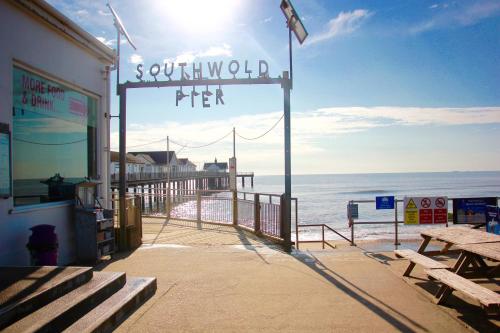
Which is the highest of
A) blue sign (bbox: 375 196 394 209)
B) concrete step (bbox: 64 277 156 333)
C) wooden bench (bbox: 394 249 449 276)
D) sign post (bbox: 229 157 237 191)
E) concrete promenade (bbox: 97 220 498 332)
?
sign post (bbox: 229 157 237 191)

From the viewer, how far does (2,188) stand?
613 centimetres

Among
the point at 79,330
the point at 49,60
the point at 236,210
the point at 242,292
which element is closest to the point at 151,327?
the point at 79,330

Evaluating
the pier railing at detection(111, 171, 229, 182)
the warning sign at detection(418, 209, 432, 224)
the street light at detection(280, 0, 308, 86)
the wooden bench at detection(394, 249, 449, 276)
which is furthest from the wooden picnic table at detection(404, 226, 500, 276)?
the pier railing at detection(111, 171, 229, 182)

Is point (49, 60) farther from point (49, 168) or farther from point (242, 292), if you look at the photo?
point (242, 292)

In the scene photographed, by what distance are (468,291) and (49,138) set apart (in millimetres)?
7461

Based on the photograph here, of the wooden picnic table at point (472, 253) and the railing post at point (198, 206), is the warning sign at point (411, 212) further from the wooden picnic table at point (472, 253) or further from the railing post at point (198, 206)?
the railing post at point (198, 206)

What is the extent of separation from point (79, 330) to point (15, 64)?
457 cm

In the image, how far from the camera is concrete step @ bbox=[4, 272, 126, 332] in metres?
3.89

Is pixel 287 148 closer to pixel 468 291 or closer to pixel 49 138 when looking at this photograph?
pixel 49 138

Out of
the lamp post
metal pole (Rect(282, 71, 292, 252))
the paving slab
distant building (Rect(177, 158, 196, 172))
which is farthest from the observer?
distant building (Rect(177, 158, 196, 172))

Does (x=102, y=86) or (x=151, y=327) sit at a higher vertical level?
(x=102, y=86)

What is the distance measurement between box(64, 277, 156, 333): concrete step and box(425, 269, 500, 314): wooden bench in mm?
3779

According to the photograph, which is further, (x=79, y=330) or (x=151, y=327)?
(x=151, y=327)

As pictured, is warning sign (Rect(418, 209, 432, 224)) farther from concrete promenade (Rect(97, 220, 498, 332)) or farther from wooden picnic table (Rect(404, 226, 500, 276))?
wooden picnic table (Rect(404, 226, 500, 276))
